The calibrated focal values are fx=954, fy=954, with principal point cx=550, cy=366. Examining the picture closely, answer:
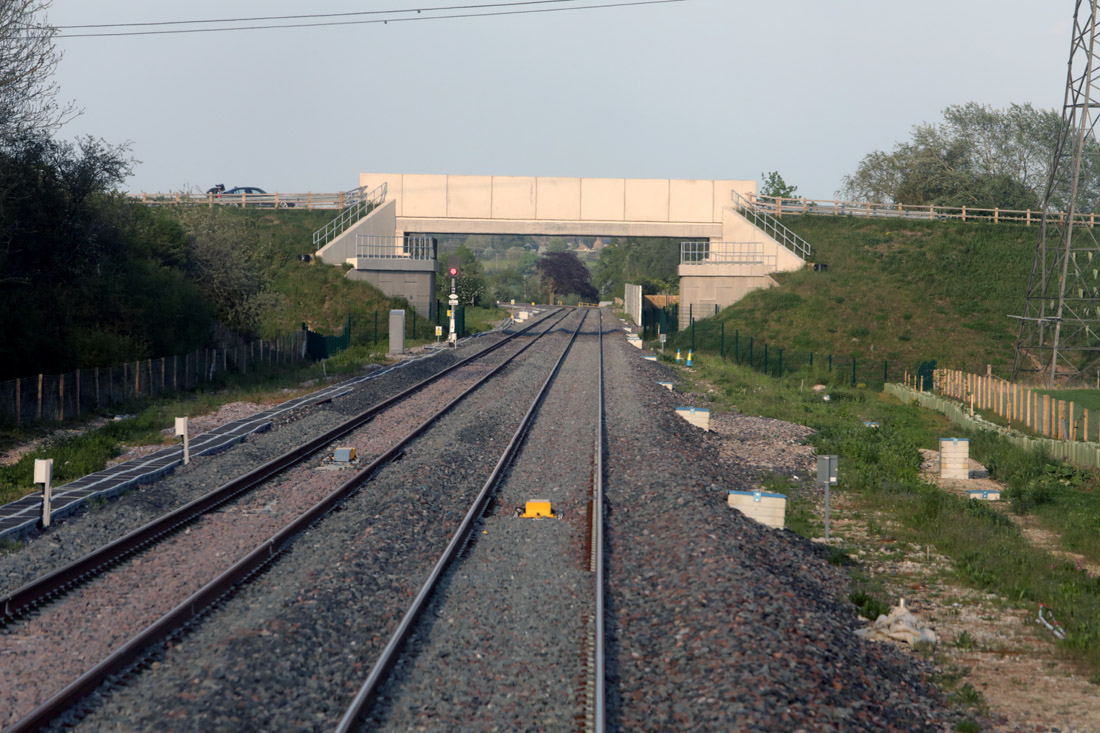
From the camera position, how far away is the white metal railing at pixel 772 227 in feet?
198

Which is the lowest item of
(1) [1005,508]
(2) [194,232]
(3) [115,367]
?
(1) [1005,508]

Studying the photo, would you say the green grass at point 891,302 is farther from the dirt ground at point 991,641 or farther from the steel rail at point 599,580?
the dirt ground at point 991,641

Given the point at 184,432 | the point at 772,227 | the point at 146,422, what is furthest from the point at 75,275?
the point at 772,227

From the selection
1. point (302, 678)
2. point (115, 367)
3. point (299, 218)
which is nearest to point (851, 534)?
point (302, 678)

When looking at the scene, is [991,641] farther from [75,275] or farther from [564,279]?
[564,279]

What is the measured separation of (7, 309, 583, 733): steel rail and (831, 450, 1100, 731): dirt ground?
7.64 m

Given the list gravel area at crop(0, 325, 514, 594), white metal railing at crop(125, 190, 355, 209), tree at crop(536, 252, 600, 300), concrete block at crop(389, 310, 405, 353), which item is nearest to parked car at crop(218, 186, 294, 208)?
white metal railing at crop(125, 190, 355, 209)

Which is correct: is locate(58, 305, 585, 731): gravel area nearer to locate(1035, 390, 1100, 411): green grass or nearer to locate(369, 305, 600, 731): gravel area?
locate(369, 305, 600, 731): gravel area

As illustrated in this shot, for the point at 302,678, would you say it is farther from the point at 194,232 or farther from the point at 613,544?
the point at 194,232

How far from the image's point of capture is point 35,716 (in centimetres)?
718

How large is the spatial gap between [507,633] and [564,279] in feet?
422

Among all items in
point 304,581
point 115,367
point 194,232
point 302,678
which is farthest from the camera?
point 194,232

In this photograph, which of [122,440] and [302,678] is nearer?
[302,678]

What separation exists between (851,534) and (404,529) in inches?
280
